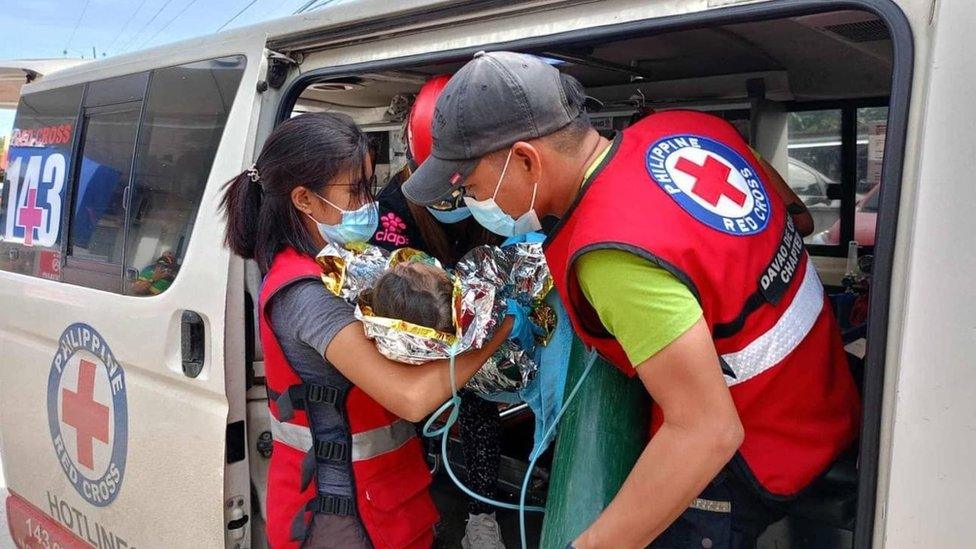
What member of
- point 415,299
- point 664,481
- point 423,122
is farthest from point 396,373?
point 423,122

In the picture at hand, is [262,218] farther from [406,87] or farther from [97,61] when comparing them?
[97,61]

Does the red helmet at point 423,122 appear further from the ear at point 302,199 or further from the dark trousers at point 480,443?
the dark trousers at point 480,443

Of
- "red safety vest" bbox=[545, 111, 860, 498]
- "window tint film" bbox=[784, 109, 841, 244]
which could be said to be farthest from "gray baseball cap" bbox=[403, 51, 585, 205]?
"window tint film" bbox=[784, 109, 841, 244]

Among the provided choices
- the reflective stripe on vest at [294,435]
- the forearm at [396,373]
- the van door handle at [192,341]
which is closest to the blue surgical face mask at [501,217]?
the forearm at [396,373]

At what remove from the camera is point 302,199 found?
5.60 feet

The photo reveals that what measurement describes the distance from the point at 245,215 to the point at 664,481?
1155 millimetres

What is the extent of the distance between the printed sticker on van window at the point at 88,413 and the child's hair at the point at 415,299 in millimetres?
1124

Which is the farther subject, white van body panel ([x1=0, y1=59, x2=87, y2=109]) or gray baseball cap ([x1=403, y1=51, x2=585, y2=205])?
white van body panel ([x1=0, y1=59, x2=87, y2=109])

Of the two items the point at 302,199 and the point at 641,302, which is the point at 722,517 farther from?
the point at 302,199

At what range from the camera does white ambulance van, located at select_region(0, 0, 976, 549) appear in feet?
3.27

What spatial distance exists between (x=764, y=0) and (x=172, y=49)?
1.84 meters

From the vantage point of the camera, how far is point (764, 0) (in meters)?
1.17

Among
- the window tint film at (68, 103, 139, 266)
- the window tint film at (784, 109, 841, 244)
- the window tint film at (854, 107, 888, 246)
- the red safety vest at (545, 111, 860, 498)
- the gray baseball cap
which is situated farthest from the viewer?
the window tint film at (784, 109, 841, 244)

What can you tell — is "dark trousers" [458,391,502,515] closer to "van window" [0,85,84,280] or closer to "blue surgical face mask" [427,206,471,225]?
"blue surgical face mask" [427,206,471,225]
